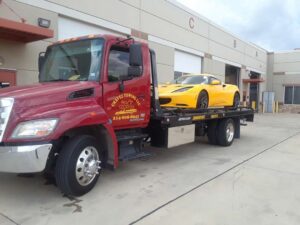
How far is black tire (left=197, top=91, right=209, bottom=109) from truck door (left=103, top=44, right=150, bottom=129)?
9.42ft

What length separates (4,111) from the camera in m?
4.02

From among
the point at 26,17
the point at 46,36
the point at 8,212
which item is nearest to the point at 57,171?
the point at 8,212

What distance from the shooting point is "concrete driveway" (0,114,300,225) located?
13.2ft

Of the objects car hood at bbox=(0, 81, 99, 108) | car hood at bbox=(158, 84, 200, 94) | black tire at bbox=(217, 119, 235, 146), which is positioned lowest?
black tire at bbox=(217, 119, 235, 146)

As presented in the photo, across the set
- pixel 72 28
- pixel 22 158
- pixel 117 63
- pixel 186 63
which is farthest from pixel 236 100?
pixel 186 63

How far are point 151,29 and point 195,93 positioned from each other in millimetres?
8285

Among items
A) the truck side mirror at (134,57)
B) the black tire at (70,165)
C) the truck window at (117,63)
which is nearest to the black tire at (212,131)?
the truck window at (117,63)

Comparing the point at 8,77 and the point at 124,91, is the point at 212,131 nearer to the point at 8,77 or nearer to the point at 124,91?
the point at 124,91

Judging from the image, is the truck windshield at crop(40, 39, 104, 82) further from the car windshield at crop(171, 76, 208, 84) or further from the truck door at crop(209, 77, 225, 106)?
the truck door at crop(209, 77, 225, 106)

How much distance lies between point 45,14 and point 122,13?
439 centimetres

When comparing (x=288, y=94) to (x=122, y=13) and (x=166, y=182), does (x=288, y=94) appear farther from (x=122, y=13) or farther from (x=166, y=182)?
(x=166, y=182)

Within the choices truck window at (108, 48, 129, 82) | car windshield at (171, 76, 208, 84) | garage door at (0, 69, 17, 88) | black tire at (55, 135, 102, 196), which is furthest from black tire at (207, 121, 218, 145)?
garage door at (0, 69, 17, 88)

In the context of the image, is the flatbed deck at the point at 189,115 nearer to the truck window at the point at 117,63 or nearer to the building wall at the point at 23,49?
the truck window at the point at 117,63

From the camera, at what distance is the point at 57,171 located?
4379 mm
